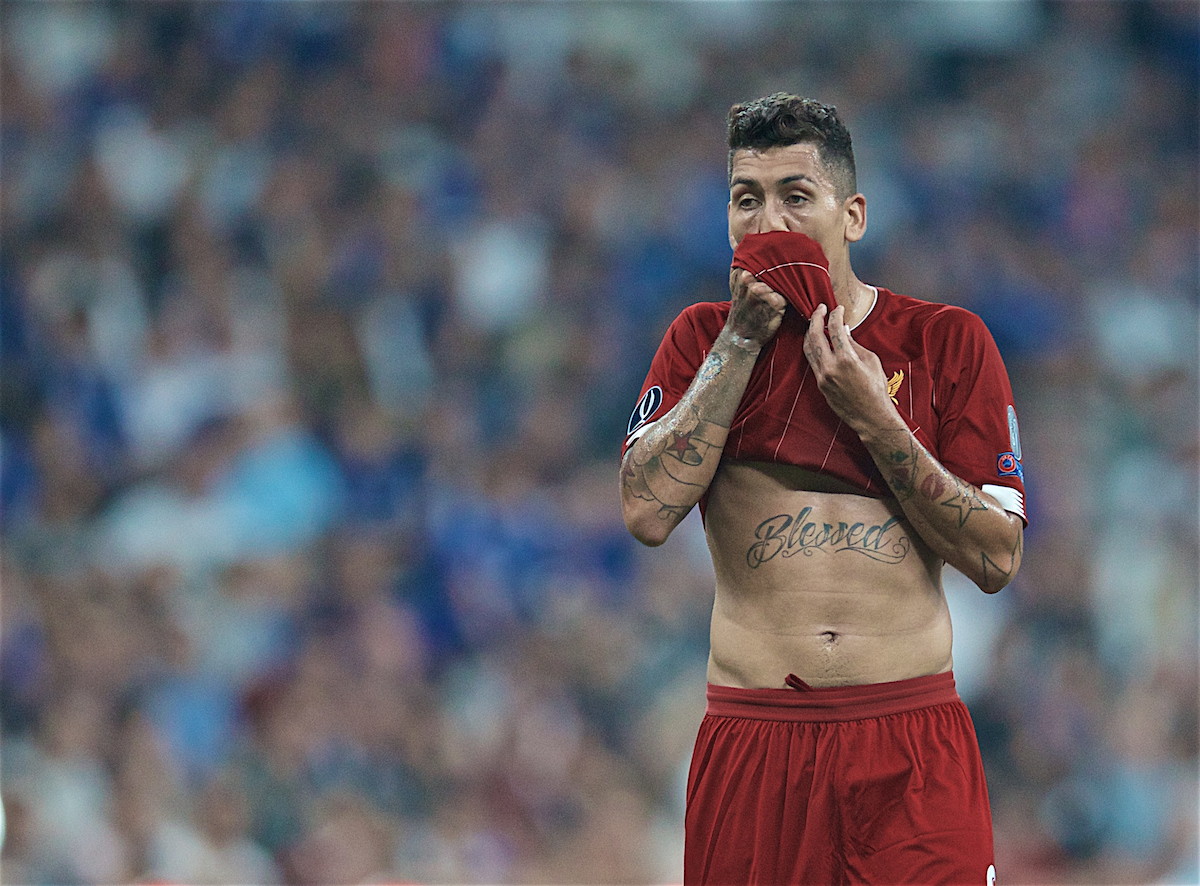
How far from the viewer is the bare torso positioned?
7.97 ft

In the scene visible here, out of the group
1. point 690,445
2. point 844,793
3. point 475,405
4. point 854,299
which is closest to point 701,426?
point 690,445

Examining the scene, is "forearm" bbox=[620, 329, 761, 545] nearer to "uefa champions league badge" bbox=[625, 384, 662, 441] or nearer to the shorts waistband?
"uefa champions league badge" bbox=[625, 384, 662, 441]

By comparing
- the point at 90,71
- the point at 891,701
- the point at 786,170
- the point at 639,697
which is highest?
the point at 90,71

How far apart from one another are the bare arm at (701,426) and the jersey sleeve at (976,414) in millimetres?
352

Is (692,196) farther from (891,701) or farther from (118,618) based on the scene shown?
(891,701)

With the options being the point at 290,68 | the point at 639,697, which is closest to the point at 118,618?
the point at 639,697

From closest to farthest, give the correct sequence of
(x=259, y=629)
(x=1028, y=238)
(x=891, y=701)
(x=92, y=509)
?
(x=891, y=701) < (x=259, y=629) < (x=92, y=509) < (x=1028, y=238)

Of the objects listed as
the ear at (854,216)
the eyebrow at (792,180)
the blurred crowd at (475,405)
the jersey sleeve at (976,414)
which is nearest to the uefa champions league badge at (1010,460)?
the jersey sleeve at (976,414)

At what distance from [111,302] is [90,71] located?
1.52 metres

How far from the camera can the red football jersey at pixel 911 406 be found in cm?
245

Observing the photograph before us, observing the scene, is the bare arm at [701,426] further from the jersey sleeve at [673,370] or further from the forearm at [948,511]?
the forearm at [948,511]

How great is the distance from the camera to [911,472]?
233cm

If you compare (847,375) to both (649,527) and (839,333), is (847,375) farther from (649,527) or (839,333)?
(649,527)

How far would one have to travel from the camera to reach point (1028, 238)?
6.38 metres
